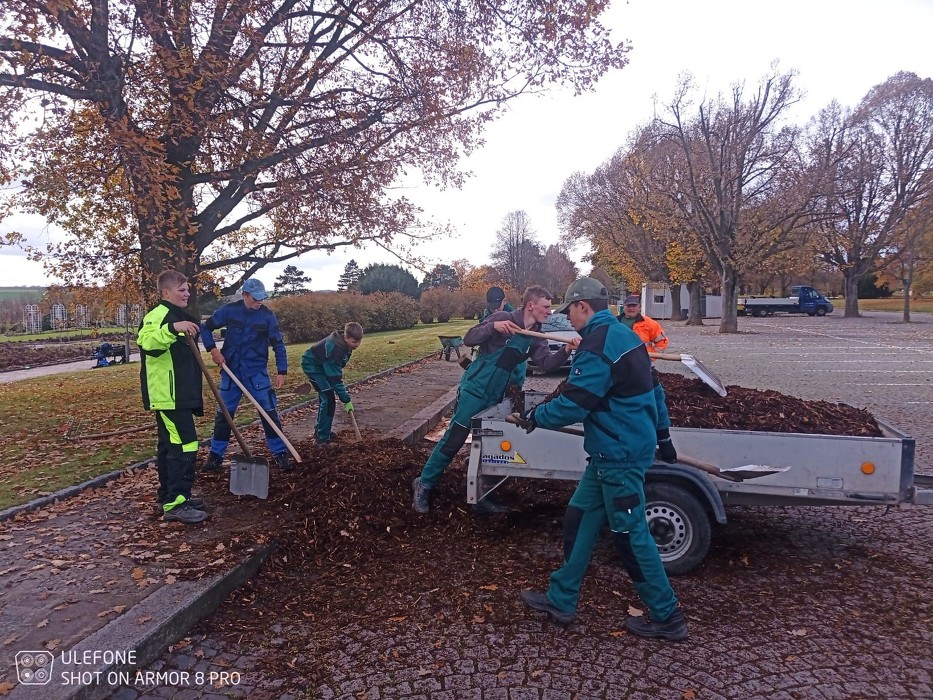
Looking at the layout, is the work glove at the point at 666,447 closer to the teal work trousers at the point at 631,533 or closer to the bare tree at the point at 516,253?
the teal work trousers at the point at 631,533

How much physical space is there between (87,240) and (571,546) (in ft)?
34.0

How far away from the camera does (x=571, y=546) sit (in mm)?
3668

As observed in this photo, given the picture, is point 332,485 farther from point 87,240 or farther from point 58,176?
point 87,240

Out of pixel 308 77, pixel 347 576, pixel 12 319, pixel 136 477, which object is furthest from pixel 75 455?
pixel 12 319

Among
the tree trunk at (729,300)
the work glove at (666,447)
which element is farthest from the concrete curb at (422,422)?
the tree trunk at (729,300)

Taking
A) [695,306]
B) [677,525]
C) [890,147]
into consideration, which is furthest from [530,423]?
[890,147]

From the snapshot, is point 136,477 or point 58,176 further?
point 58,176

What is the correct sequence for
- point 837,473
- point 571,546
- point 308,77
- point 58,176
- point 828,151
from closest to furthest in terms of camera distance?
point 571,546
point 837,473
point 58,176
point 308,77
point 828,151

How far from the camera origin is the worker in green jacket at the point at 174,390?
4879 mm

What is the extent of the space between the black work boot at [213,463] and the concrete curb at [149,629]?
231 centimetres

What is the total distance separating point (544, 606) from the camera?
11.9 ft

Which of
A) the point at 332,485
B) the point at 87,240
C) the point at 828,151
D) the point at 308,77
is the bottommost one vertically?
the point at 332,485

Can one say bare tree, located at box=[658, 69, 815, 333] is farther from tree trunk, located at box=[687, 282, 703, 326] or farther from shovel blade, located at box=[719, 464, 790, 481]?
shovel blade, located at box=[719, 464, 790, 481]

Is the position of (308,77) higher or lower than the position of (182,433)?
higher
